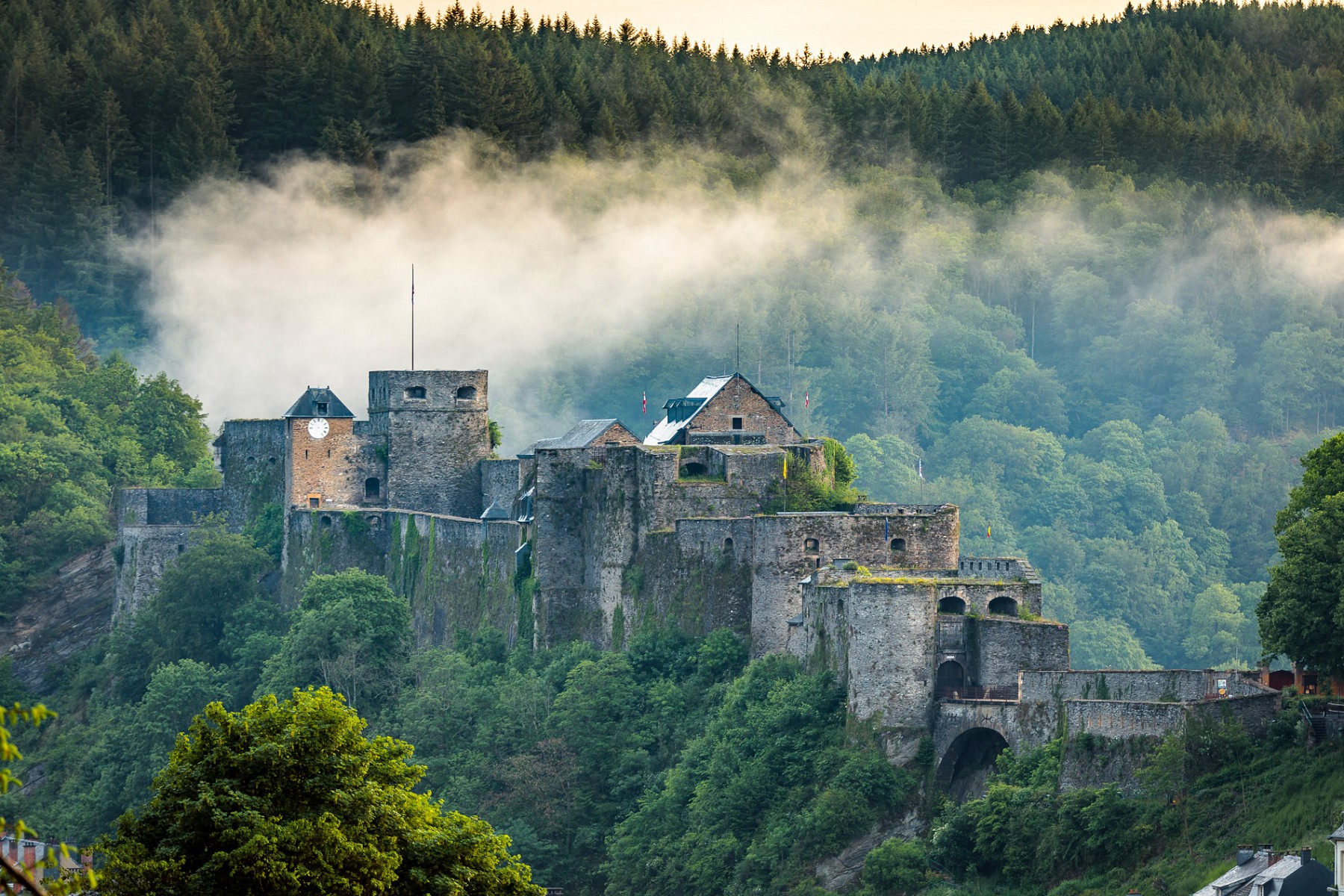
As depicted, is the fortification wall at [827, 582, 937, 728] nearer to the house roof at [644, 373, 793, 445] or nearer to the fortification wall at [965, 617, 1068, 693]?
the fortification wall at [965, 617, 1068, 693]

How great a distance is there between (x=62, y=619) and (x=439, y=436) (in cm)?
2080

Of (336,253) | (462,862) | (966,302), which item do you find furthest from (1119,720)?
(966,302)

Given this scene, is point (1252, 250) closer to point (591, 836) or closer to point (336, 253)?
point (336, 253)

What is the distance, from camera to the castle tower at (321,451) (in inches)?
3730

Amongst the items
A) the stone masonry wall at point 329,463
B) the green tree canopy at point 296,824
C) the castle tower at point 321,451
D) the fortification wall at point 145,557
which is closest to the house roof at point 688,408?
the stone masonry wall at point 329,463

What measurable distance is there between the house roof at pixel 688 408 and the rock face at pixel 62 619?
97.0 feet

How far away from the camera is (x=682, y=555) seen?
74438 millimetres

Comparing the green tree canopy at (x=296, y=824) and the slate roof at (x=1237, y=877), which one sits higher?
the green tree canopy at (x=296, y=824)

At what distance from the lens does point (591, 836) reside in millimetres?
Result: 72688

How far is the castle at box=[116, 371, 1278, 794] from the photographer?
63781 mm

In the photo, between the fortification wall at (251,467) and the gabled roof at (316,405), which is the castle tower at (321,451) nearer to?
the gabled roof at (316,405)

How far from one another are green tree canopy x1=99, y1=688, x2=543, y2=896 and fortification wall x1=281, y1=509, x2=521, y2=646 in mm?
40905

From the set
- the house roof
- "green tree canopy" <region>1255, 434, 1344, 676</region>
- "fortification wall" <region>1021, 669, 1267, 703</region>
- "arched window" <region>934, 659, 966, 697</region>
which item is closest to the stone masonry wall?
the house roof

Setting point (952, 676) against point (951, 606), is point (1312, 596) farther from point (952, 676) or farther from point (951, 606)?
point (951, 606)
